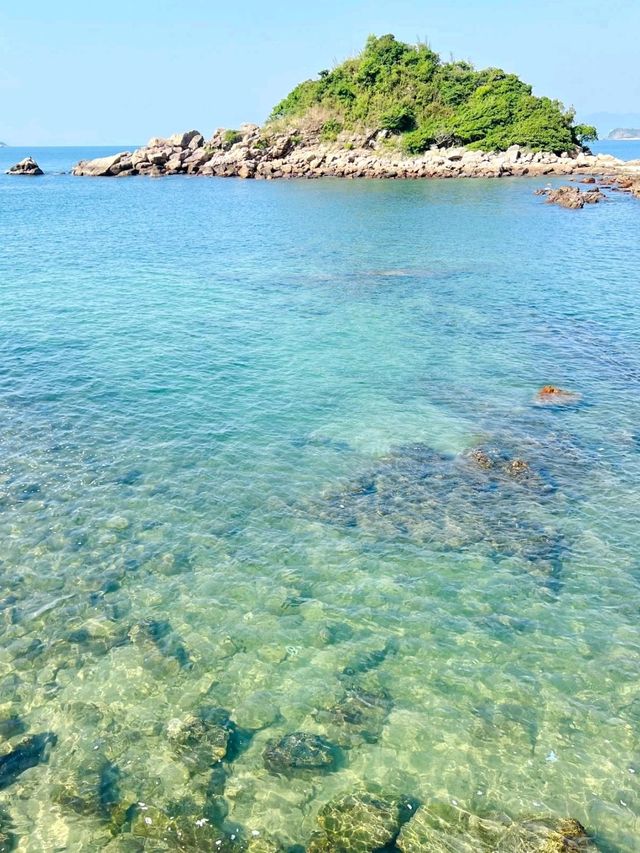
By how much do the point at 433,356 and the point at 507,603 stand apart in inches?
619

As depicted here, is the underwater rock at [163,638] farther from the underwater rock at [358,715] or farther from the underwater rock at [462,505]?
the underwater rock at [462,505]

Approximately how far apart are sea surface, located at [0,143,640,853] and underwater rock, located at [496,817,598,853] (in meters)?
0.29

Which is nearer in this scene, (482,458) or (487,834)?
(487,834)

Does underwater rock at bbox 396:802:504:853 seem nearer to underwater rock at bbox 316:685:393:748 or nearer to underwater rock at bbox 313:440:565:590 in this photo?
underwater rock at bbox 316:685:393:748

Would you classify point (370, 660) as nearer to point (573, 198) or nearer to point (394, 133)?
point (573, 198)

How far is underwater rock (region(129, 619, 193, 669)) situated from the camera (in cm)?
1156

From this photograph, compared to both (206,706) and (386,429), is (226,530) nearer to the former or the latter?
(206,706)

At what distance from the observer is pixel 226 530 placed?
602 inches

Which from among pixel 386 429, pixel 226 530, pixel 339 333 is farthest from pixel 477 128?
pixel 226 530

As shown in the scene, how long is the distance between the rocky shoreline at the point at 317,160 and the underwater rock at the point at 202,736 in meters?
99.0

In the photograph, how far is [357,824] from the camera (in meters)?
8.57

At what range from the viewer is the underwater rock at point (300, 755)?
9.47 metres

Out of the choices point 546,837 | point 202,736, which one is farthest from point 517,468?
point 202,736

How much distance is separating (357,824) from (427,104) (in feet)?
422
